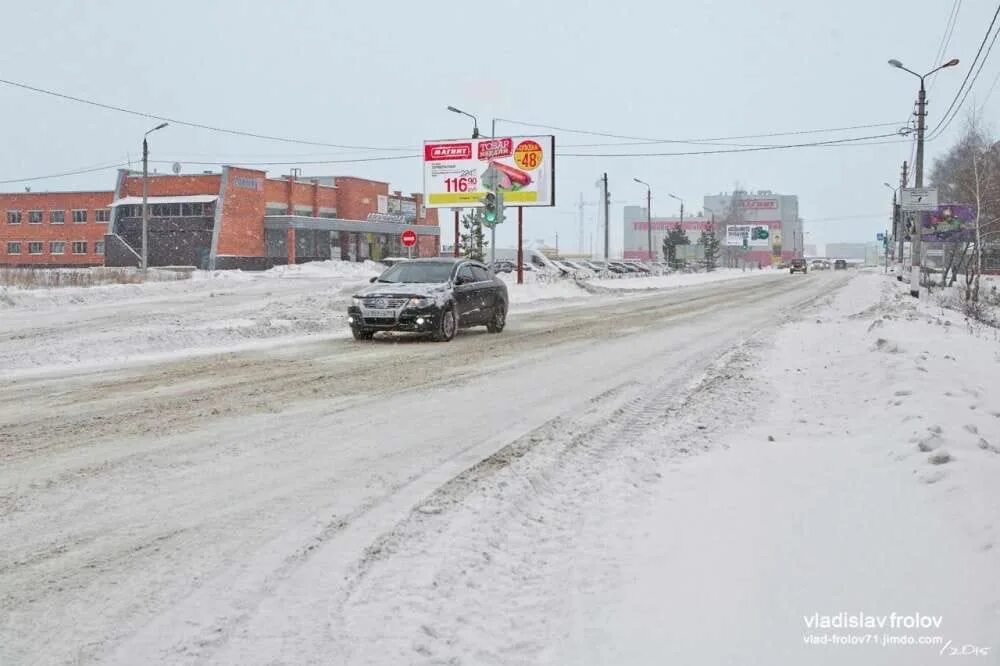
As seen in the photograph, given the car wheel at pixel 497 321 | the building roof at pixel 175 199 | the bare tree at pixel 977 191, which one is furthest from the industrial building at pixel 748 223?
the car wheel at pixel 497 321

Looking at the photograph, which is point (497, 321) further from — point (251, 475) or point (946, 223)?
point (946, 223)

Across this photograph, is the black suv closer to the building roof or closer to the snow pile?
the snow pile

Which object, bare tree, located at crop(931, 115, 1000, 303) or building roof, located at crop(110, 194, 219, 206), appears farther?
building roof, located at crop(110, 194, 219, 206)

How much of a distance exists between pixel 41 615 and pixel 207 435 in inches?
144

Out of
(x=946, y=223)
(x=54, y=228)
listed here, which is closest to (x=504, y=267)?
(x=946, y=223)

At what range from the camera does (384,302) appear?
15688mm

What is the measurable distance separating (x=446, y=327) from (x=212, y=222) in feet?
182

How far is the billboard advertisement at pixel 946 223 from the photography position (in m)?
45.6

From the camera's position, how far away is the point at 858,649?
3.21 metres

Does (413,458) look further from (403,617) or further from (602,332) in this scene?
(602,332)

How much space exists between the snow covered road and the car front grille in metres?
5.47

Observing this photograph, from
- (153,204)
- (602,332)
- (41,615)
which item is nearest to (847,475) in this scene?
(41,615)

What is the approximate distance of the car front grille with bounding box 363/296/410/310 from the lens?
15.6 m

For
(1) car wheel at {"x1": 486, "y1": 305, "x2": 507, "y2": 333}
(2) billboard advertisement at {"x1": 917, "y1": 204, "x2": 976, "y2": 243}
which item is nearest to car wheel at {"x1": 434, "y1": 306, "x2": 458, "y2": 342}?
(1) car wheel at {"x1": 486, "y1": 305, "x2": 507, "y2": 333}
